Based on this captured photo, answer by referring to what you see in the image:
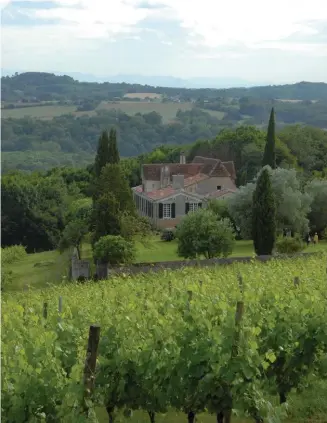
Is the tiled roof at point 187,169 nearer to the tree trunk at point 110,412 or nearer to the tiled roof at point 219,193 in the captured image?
the tiled roof at point 219,193

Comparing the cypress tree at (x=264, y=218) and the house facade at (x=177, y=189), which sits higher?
the cypress tree at (x=264, y=218)

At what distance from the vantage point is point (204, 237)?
36.8 meters

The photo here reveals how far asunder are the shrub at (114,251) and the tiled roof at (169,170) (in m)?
30.3

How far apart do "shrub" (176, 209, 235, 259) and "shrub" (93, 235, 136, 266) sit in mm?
2516

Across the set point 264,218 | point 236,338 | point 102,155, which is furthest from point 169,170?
point 236,338

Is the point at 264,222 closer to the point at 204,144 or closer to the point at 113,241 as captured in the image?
the point at 113,241

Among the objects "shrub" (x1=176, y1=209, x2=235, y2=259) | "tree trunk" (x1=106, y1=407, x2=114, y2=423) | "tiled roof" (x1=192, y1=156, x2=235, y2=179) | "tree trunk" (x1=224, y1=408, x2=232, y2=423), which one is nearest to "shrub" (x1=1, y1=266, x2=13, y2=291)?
"shrub" (x1=176, y1=209, x2=235, y2=259)

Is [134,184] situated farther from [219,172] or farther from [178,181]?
[178,181]

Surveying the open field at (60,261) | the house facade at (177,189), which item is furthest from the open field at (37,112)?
the open field at (60,261)

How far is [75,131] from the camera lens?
171 meters

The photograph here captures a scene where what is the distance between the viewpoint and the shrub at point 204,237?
3616cm

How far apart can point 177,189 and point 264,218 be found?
21.1m

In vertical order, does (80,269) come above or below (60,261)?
above

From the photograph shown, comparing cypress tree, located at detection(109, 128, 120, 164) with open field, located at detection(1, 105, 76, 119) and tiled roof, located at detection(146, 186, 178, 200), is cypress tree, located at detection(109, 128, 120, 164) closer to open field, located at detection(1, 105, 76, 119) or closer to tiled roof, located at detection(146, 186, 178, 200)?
tiled roof, located at detection(146, 186, 178, 200)
